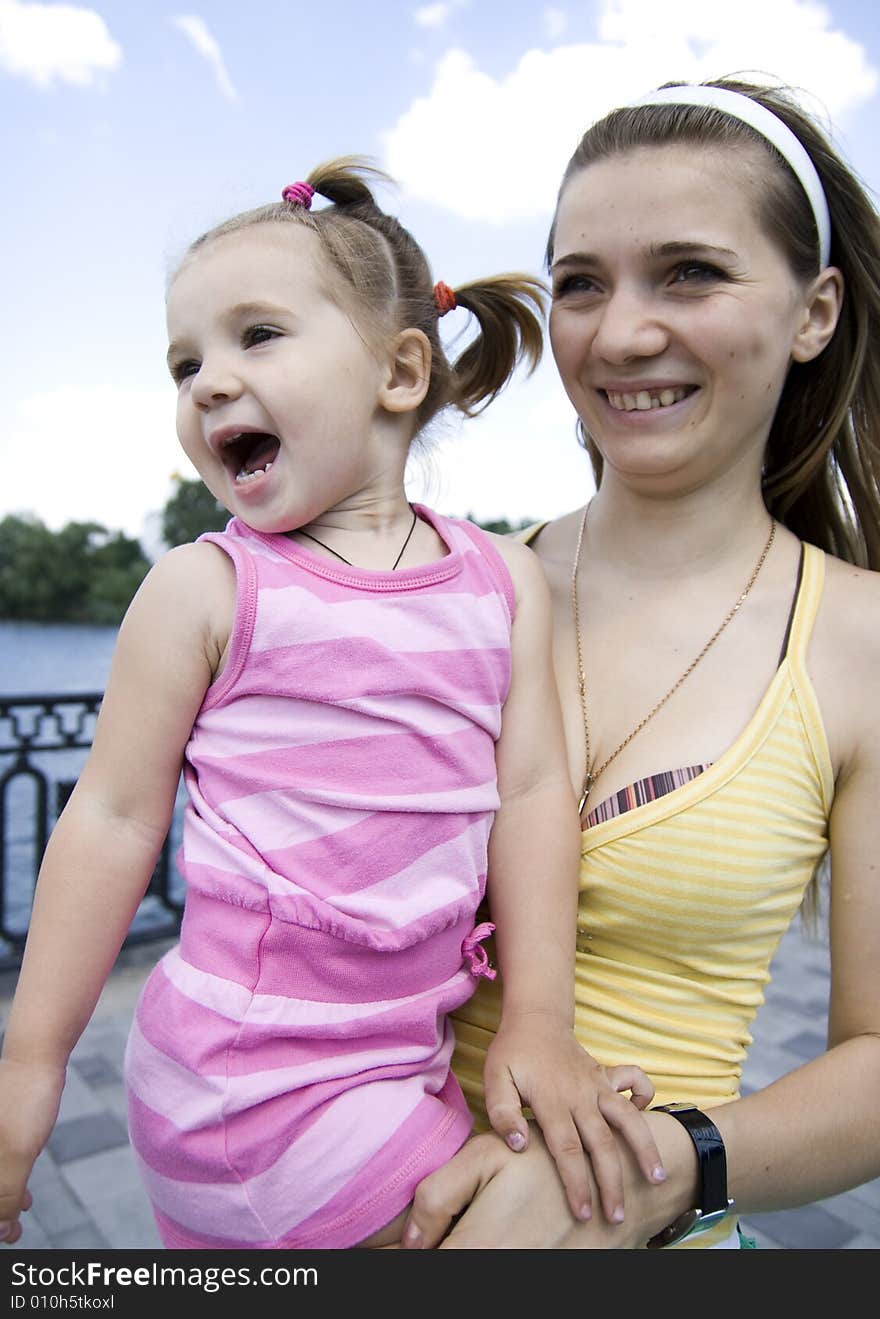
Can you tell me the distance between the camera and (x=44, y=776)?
4.73 meters

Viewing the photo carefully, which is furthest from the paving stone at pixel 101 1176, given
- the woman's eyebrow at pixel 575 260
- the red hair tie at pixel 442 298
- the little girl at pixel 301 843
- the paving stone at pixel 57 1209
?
the woman's eyebrow at pixel 575 260

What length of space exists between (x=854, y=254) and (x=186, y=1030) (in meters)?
1.43

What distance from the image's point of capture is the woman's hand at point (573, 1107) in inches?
41.5

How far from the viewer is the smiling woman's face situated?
4.28 ft

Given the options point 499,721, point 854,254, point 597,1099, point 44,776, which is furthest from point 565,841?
point 44,776

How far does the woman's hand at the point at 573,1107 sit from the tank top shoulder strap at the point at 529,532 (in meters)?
0.86

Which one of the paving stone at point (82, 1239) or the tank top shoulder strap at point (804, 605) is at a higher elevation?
the tank top shoulder strap at point (804, 605)

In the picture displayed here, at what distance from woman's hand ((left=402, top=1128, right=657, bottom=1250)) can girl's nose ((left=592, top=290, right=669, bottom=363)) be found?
97cm

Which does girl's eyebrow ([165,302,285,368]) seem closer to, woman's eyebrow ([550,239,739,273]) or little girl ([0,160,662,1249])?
little girl ([0,160,662,1249])

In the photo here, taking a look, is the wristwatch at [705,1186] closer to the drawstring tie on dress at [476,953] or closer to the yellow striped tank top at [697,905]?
the yellow striped tank top at [697,905]

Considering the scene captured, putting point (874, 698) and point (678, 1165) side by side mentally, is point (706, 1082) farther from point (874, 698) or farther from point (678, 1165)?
point (874, 698)

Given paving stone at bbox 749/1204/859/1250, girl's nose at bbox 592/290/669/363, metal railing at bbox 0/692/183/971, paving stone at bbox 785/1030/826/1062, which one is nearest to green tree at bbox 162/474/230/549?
girl's nose at bbox 592/290/669/363

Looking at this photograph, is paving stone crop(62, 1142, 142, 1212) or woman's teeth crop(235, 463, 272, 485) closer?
woman's teeth crop(235, 463, 272, 485)

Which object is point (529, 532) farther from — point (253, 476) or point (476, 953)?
point (476, 953)
